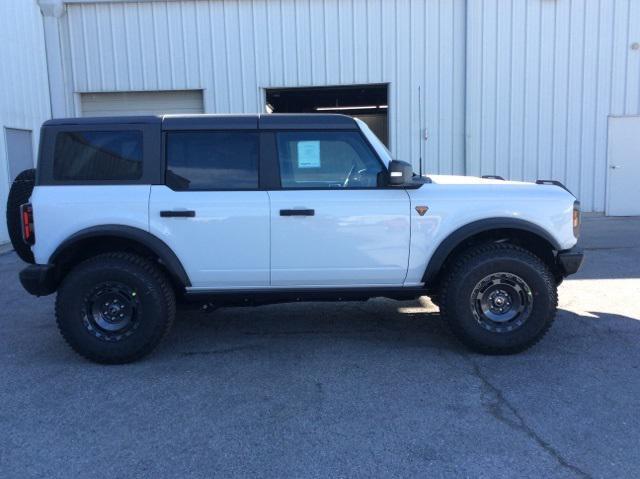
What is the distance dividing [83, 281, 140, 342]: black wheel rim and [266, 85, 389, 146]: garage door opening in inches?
331

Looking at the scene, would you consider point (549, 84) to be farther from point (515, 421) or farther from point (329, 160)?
point (515, 421)

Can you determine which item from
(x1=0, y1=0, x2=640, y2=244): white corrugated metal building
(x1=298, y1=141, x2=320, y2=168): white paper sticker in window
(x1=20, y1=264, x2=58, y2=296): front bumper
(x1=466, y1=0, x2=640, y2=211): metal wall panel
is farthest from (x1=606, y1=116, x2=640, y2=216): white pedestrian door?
(x1=20, y1=264, x2=58, y2=296): front bumper

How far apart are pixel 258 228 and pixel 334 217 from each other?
0.59 meters

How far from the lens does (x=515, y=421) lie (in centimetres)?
343

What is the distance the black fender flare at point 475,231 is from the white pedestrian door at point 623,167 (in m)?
8.85

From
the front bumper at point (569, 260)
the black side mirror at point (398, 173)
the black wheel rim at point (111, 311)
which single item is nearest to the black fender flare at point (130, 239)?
the black wheel rim at point (111, 311)

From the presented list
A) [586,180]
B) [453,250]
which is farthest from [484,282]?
[586,180]

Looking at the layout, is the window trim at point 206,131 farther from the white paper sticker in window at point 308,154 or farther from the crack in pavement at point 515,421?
the crack in pavement at point 515,421

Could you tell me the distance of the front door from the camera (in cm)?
432

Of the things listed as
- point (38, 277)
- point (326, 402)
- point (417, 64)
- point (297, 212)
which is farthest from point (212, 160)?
point (417, 64)

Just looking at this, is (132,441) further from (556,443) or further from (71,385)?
(556,443)

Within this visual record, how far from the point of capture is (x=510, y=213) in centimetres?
439

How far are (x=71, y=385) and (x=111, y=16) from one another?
9.59m

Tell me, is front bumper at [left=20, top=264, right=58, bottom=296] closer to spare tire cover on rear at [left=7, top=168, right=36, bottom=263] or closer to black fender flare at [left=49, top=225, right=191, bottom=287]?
black fender flare at [left=49, top=225, right=191, bottom=287]
